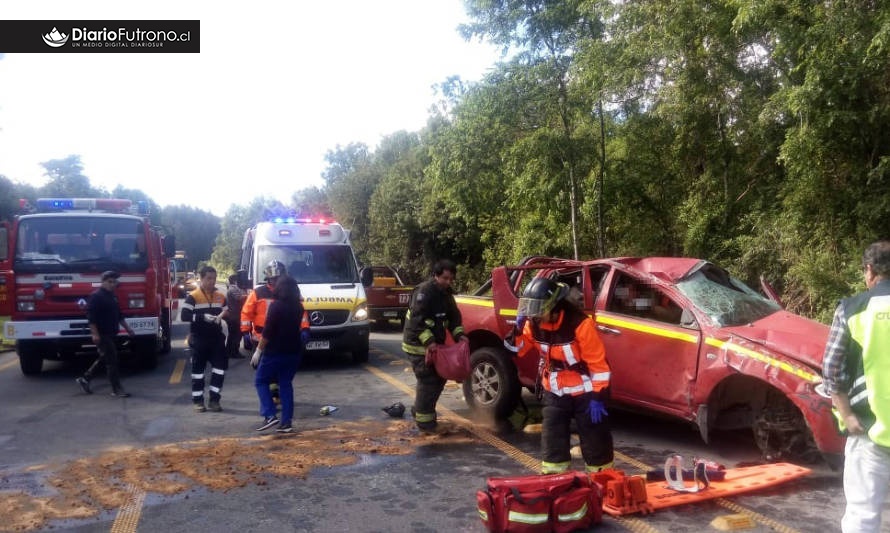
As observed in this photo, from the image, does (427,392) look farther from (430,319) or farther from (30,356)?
(30,356)

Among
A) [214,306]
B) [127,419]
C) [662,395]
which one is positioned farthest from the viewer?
[214,306]

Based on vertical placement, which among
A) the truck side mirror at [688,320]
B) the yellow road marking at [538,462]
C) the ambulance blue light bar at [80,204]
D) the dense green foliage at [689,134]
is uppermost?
the dense green foliage at [689,134]

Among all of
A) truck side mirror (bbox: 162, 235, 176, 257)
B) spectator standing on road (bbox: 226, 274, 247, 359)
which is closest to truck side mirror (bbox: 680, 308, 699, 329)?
spectator standing on road (bbox: 226, 274, 247, 359)

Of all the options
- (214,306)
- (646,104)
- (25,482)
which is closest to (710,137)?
(646,104)

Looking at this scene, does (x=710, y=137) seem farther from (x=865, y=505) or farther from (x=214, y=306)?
(x=865, y=505)

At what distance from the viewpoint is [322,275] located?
455 inches

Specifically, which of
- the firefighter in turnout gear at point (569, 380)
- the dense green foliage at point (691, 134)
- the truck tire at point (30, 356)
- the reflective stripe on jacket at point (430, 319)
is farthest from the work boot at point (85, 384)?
the dense green foliage at point (691, 134)

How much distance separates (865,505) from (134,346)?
34.6ft

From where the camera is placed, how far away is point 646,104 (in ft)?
45.1

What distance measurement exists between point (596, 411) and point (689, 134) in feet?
35.6

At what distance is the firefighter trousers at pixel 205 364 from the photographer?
313 inches

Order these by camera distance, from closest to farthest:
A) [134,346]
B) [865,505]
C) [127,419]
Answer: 1. [865,505]
2. [127,419]
3. [134,346]

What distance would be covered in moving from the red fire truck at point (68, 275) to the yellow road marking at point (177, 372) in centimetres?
54

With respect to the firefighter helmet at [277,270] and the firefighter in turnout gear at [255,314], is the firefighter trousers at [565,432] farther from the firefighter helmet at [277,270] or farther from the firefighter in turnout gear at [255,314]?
the firefighter in turnout gear at [255,314]
